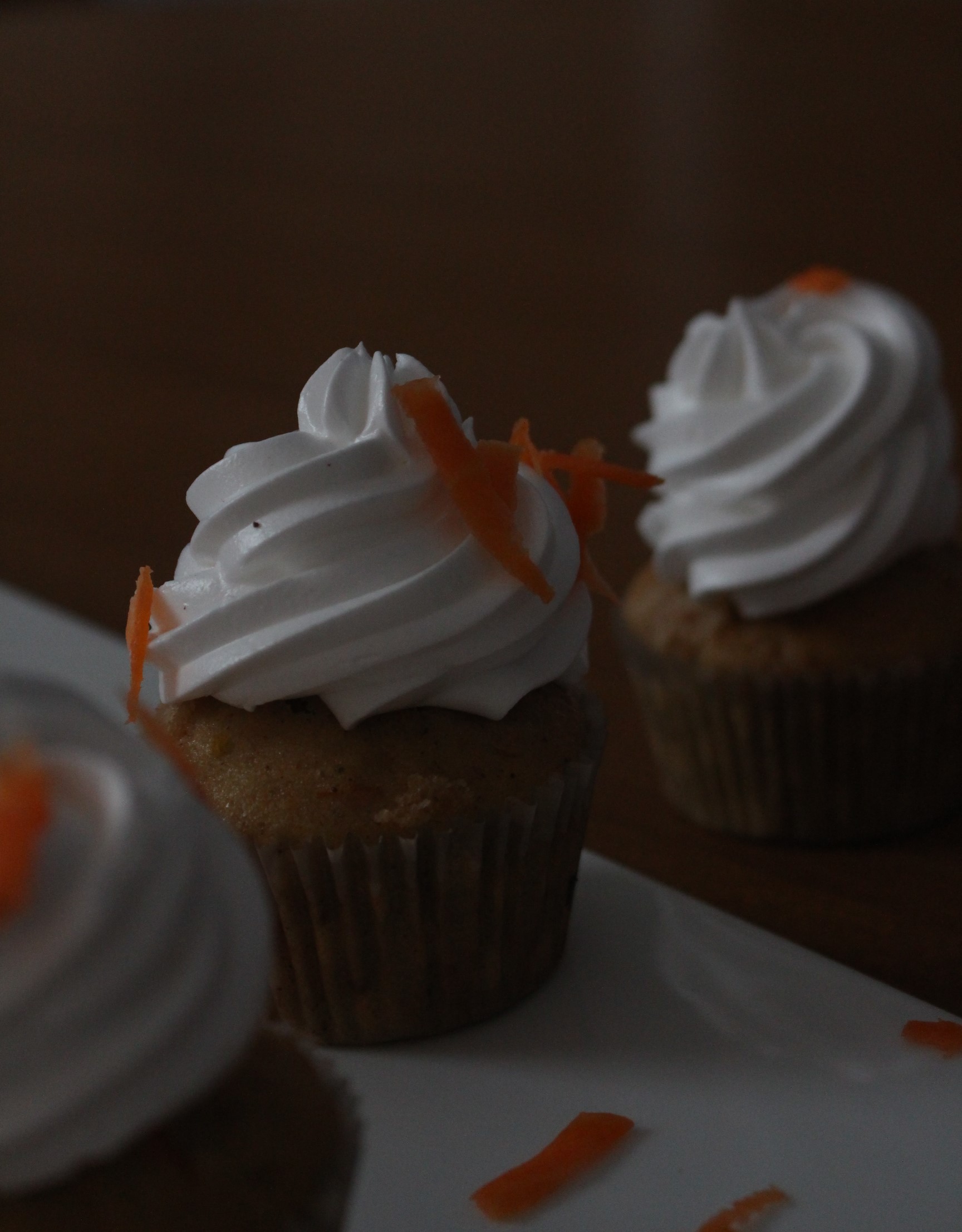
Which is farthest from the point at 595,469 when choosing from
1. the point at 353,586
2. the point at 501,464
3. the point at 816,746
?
the point at 816,746

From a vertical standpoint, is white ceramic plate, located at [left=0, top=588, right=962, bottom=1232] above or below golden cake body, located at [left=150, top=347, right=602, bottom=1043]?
below

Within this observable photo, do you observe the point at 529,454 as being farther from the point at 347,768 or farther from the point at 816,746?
the point at 816,746

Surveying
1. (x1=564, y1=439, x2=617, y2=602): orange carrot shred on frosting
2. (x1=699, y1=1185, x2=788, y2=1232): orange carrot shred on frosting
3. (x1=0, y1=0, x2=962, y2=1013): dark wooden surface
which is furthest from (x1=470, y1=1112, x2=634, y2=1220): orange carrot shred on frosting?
(x1=0, y1=0, x2=962, y2=1013): dark wooden surface

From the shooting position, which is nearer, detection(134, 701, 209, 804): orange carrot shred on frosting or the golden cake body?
detection(134, 701, 209, 804): orange carrot shred on frosting

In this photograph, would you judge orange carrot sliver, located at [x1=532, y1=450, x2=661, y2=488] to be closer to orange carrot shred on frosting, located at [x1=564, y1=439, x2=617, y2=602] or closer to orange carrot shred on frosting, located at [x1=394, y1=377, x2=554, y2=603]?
orange carrot shred on frosting, located at [x1=564, y1=439, x2=617, y2=602]

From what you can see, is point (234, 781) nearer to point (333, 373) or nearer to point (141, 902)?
point (333, 373)

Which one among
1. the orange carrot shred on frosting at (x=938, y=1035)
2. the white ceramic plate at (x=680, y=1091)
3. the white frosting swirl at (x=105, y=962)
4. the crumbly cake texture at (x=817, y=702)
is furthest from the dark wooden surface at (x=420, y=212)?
the white frosting swirl at (x=105, y=962)

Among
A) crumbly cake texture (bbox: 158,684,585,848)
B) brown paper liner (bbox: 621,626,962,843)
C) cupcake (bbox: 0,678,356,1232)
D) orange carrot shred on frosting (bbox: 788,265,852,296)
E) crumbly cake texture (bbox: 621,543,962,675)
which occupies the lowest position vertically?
brown paper liner (bbox: 621,626,962,843)
